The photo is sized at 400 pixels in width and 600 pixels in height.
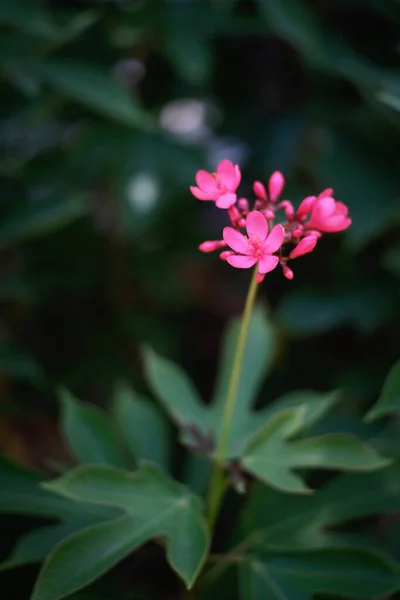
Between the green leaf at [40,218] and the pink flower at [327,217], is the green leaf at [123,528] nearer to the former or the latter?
the pink flower at [327,217]

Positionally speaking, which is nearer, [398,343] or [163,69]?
[398,343]

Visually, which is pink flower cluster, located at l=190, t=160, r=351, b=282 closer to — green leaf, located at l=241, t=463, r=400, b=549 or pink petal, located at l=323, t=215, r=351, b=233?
pink petal, located at l=323, t=215, r=351, b=233


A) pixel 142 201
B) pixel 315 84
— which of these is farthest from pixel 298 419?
pixel 315 84

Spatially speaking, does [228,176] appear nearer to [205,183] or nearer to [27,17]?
[205,183]

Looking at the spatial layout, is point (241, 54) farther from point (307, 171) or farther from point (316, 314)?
point (316, 314)

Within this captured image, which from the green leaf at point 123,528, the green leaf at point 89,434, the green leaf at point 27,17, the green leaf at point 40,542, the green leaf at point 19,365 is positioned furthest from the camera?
the green leaf at point 19,365

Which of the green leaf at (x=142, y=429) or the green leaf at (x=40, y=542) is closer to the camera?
the green leaf at (x=40, y=542)

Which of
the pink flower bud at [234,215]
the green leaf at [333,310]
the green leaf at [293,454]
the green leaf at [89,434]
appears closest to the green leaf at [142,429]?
the green leaf at [89,434]
